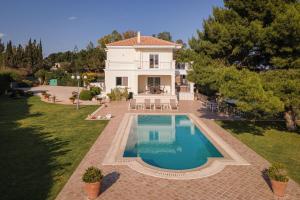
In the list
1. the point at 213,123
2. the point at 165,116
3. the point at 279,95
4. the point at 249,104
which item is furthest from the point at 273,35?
the point at 165,116

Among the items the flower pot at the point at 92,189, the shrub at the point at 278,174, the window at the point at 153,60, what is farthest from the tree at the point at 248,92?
the window at the point at 153,60

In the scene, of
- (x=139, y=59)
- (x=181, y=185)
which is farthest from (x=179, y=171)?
(x=139, y=59)

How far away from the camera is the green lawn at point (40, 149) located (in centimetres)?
941

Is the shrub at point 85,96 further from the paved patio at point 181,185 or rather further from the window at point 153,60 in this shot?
the paved patio at point 181,185

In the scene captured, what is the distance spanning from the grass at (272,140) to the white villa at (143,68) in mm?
14437

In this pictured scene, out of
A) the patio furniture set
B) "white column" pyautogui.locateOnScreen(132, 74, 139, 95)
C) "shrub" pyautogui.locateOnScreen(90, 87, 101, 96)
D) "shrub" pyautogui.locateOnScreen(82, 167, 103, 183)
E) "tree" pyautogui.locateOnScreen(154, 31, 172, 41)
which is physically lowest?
"shrub" pyautogui.locateOnScreen(82, 167, 103, 183)

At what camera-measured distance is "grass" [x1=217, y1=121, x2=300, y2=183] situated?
12.5 meters

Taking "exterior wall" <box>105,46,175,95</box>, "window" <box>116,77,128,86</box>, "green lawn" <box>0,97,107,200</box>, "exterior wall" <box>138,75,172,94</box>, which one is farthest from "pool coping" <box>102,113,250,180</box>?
"exterior wall" <box>138,75,172,94</box>

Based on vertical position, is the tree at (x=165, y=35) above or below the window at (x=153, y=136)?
above

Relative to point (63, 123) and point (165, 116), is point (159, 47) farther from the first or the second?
point (63, 123)

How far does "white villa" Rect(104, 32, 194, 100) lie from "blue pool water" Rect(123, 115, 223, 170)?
11.1 meters

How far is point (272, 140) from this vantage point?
16172 mm

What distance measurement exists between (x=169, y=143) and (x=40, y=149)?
734 cm

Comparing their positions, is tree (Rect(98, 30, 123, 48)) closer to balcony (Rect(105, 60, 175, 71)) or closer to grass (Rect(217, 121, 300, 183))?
balcony (Rect(105, 60, 175, 71))
